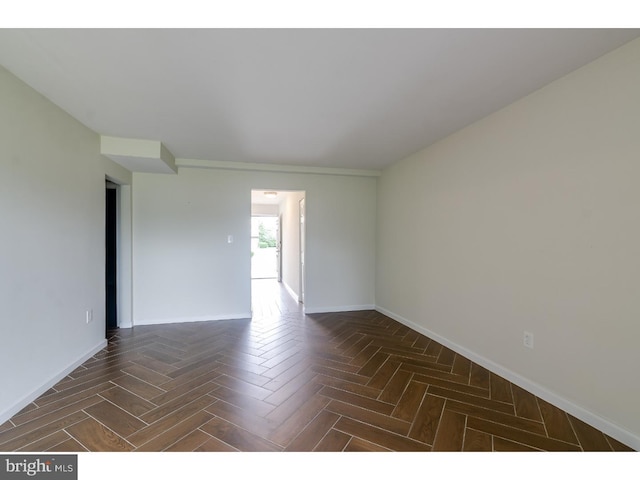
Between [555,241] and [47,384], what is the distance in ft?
12.8

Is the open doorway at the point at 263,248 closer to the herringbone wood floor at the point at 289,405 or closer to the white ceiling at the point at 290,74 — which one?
the herringbone wood floor at the point at 289,405

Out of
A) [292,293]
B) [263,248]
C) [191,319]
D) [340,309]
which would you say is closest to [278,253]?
[263,248]

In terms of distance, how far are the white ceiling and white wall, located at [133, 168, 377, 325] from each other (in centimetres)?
115

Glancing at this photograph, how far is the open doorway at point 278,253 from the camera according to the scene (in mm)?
5188

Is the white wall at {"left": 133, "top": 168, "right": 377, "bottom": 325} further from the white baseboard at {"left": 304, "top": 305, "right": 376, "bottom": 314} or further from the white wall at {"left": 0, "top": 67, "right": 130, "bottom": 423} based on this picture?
the white wall at {"left": 0, "top": 67, "right": 130, "bottom": 423}

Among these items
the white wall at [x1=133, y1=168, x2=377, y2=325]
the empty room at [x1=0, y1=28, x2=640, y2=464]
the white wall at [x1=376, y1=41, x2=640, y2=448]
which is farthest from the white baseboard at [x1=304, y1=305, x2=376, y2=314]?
the white wall at [x1=376, y1=41, x2=640, y2=448]

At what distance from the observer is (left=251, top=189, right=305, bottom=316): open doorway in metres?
5.19

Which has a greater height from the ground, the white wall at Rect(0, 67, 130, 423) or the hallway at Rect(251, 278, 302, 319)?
the white wall at Rect(0, 67, 130, 423)

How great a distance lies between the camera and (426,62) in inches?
64.6

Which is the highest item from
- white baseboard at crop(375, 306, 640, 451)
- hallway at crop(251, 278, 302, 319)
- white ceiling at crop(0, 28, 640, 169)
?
white ceiling at crop(0, 28, 640, 169)

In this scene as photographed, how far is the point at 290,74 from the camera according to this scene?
1777 mm

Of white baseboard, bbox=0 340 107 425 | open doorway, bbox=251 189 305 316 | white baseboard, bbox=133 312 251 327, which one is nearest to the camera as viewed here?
white baseboard, bbox=0 340 107 425

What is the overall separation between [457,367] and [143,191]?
14.2 feet
